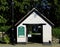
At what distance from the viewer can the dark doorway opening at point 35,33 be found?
32.5m

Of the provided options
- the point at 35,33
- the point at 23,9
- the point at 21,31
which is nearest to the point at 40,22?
the point at 21,31

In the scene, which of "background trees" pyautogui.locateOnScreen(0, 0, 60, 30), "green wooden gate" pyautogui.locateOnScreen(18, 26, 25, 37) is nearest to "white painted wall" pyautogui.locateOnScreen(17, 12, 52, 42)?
"green wooden gate" pyautogui.locateOnScreen(18, 26, 25, 37)

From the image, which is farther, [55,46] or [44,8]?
[44,8]

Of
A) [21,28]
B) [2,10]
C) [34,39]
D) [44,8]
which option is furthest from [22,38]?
[44,8]

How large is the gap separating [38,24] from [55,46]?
430 cm

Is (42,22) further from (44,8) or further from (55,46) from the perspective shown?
(44,8)

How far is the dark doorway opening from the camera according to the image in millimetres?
32466

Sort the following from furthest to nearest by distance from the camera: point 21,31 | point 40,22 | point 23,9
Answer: point 23,9, point 40,22, point 21,31

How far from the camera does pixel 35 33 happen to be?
3394 centimetres

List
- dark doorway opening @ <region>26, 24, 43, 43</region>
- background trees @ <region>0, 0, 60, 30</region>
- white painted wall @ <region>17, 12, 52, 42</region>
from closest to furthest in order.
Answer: white painted wall @ <region>17, 12, 52, 42</region>, dark doorway opening @ <region>26, 24, 43, 43</region>, background trees @ <region>0, 0, 60, 30</region>

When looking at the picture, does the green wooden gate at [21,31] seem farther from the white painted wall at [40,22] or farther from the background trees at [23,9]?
the background trees at [23,9]

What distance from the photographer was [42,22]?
102ft

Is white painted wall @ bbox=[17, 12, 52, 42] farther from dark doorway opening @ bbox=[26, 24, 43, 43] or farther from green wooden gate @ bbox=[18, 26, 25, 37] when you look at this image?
dark doorway opening @ bbox=[26, 24, 43, 43]

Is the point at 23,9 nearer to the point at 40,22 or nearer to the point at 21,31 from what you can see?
the point at 40,22
